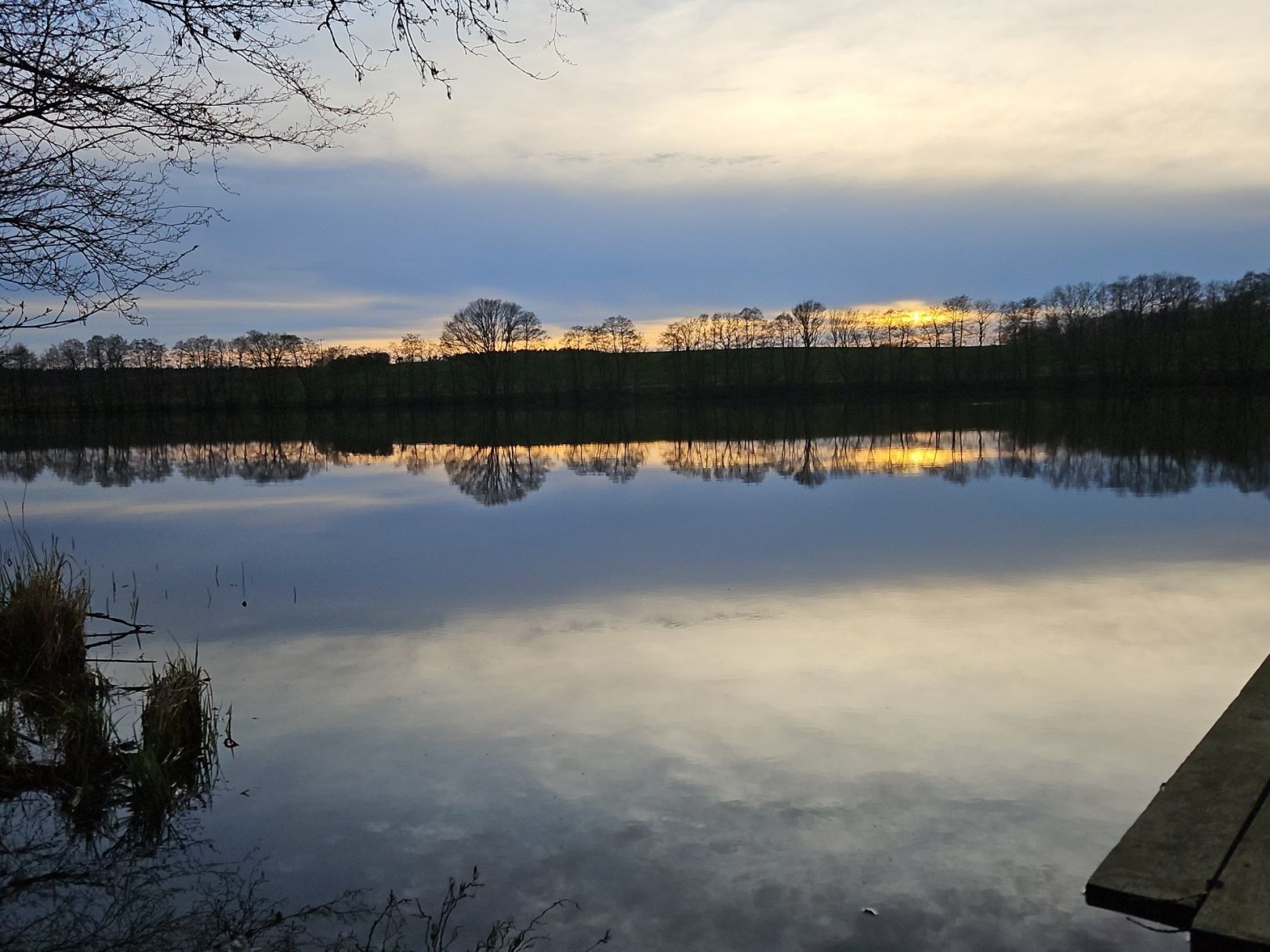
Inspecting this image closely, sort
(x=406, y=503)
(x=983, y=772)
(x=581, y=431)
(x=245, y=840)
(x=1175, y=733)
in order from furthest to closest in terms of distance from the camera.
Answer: (x=581, y=431), (x=406, y=503), (x=1175, y=733), (x=983, y=772), (x=245, y=840)

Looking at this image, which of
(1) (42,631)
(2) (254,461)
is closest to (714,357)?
(2) (254,461)

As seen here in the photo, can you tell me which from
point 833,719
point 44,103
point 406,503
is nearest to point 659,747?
point 833,719

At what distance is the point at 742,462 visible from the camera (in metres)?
29.4

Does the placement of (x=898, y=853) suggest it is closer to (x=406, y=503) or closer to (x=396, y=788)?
(x=396, y=788)

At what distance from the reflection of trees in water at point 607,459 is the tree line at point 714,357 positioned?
5810cm

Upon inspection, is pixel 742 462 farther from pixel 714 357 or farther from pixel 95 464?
pixel 714 357

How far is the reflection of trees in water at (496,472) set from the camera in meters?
23.6

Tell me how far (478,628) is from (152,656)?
3.11m

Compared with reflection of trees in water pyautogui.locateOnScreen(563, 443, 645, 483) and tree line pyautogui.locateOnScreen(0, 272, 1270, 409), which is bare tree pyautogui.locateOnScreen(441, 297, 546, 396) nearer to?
tree line pyautogui.locateOnScreen(0, 272, 1270, 409)

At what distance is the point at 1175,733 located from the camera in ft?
20.9

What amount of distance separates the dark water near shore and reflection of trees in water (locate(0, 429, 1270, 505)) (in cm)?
203

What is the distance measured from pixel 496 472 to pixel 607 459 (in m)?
4.53

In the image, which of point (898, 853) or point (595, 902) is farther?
point (898, 853)

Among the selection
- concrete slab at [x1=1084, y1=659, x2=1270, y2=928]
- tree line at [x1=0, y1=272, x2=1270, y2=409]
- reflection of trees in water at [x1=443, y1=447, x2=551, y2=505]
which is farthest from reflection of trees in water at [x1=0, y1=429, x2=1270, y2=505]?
tree line at [x1=0, y1=272, x2=1270, y2=409]
